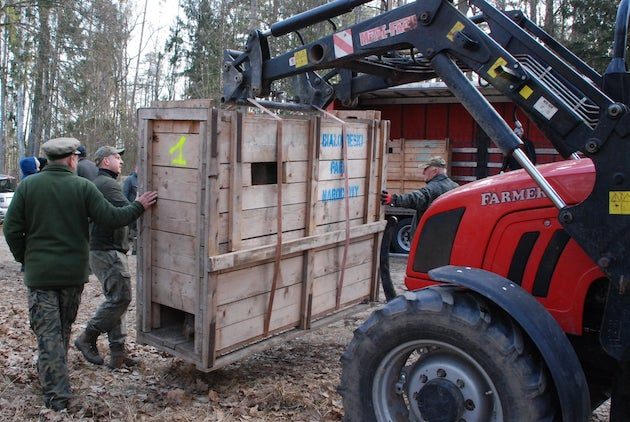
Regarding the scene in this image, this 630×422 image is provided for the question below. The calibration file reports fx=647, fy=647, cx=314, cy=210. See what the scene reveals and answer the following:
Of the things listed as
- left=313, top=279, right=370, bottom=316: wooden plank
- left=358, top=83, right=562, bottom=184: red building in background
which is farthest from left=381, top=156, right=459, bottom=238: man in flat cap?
left=358, top=83, right=562, bottom=184: red building in background

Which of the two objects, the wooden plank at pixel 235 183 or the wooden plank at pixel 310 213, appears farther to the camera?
the wooden plank at pixel 310 213

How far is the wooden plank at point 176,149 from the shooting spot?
4422 mm

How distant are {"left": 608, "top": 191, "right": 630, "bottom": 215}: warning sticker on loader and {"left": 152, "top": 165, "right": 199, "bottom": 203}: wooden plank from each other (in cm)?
260

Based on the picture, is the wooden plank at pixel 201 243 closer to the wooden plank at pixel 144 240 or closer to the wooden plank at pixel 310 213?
the wooden plank at pixel 144 240

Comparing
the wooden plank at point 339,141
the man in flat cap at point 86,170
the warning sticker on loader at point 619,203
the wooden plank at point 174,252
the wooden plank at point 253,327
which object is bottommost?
the wooden plank at point 253,327

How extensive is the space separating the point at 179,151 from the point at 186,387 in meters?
1.79

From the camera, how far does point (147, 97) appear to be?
112ft

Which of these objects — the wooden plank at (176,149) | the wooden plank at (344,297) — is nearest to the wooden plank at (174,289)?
the wooden plank at (176,149)

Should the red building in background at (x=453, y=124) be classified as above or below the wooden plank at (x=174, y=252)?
above

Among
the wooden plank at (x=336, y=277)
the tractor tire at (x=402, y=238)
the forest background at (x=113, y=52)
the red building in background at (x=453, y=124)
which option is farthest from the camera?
the forest background at (x=113, y=52)

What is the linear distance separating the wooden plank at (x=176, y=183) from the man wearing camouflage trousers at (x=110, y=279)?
70 centimetres

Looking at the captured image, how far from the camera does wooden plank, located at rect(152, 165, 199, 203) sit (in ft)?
14.6

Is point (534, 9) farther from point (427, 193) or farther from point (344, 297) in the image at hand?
point (344, 297)

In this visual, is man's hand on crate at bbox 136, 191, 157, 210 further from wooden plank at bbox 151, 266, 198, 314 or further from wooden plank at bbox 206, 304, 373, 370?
wooden plank at bbox 206, 304, 373, 370
